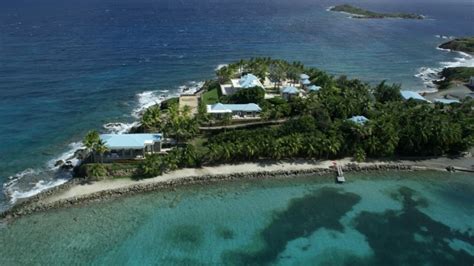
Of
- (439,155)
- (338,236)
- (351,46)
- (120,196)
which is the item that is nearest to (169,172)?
(120,196)

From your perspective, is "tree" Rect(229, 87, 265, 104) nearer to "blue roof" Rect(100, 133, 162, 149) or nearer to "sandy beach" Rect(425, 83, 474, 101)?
"blue roof" Rect(100, 133, 162, 149)

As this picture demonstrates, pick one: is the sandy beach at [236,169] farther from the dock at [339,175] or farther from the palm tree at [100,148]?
the palm tree at [100,148]

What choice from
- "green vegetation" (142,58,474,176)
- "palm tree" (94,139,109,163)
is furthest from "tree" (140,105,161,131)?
"palm tree" (94,139,109,163)

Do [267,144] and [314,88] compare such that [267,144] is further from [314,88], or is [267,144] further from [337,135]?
[314,88]

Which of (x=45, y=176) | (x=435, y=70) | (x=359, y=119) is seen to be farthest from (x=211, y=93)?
(x=435, y=70)

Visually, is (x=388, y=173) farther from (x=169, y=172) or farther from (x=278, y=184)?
(x=169, y=172)

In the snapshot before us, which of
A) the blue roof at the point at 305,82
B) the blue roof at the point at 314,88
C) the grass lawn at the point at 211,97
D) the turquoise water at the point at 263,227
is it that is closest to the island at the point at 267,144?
the turquoise water at the point at 263,227
